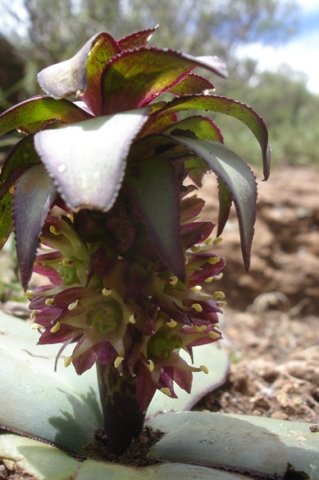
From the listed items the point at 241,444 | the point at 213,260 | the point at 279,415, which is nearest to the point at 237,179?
the point at 213,260

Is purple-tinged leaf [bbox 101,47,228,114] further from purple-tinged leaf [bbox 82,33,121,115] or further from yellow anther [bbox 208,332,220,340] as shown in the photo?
yellow anther [bbox 208,332,220,340]

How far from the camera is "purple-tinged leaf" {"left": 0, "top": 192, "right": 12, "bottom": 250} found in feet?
3.28

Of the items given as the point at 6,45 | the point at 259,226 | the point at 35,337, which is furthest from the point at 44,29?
the point at 35,337

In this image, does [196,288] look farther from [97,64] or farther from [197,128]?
[97,64]

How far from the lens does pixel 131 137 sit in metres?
0.75

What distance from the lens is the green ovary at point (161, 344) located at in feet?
3.30

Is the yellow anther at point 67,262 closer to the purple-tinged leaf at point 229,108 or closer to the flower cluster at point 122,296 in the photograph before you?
the flower cluster at point 122,296

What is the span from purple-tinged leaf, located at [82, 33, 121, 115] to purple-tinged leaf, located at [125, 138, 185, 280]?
12 centimetres

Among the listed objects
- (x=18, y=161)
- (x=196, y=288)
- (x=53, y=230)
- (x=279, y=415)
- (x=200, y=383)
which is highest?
(x=18, y=161)

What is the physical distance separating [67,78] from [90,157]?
6.4 inches

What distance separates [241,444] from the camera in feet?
3.36

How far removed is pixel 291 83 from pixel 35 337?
34.5ft

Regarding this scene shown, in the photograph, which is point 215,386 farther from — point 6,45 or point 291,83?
point 291,83

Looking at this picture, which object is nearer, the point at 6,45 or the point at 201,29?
the point at 6,45
